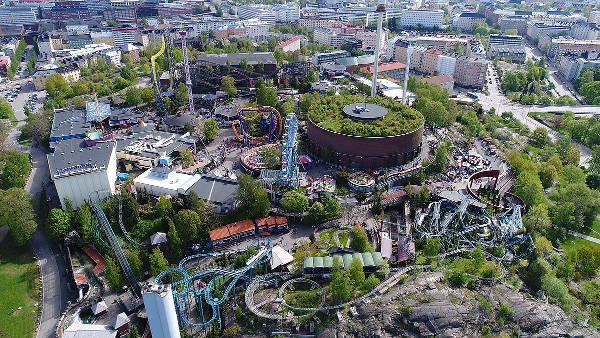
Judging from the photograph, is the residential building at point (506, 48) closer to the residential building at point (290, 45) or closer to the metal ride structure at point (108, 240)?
the residential building at point (290, 45)

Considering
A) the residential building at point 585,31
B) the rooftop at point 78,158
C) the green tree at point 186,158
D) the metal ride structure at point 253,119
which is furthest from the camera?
the residential building at point 585,31

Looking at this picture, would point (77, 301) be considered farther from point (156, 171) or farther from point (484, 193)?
point (484, 193)

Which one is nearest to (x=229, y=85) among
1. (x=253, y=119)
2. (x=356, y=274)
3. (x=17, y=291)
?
(x=253, y=119)

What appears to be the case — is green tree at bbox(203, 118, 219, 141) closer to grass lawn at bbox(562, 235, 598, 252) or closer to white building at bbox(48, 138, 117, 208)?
white building at bbox(48, 138, 117, 208)

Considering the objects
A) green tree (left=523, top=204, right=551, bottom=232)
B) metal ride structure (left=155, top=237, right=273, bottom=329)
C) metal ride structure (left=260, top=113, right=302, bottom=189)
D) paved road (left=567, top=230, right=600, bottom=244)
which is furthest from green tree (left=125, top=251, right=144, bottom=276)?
paved road (left=567, top=230, right=600, bottom=244)

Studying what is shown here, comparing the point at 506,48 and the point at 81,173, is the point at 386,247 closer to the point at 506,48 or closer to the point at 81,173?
the point at 81,173

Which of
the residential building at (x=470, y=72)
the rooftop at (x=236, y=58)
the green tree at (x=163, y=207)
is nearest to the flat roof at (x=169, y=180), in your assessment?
the green tree at (x=163, y=207)
